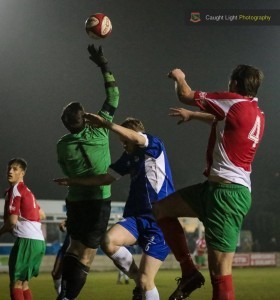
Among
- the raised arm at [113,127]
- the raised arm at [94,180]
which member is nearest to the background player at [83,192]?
the raised arm at [94,180]

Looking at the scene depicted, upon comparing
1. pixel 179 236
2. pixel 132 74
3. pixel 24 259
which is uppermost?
pixel 132 74

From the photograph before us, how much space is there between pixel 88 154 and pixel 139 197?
0.80m

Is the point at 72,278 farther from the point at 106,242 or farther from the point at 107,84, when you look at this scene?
the point at 107,84

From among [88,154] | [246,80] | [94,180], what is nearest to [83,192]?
[94,180]

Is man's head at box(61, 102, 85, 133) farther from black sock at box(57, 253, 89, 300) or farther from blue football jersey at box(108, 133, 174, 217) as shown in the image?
black sock at box(57, 253, 89, 300)

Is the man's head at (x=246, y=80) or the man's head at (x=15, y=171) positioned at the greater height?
the man's head at (x=246, y=80)

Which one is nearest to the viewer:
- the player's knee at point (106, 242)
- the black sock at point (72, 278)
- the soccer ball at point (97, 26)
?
the black sock at point (72, 278)

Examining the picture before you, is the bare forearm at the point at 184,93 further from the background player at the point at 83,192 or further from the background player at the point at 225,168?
the background player at the point at 83,192

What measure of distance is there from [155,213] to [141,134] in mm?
1188

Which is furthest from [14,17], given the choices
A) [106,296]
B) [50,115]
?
[106,296]

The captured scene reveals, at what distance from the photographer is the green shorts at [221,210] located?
627cm

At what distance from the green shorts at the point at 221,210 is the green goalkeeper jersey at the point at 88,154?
2.02m

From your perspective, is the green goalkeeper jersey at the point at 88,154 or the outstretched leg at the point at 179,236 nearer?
the outstretched leg at the point at 179,236

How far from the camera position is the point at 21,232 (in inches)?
374
